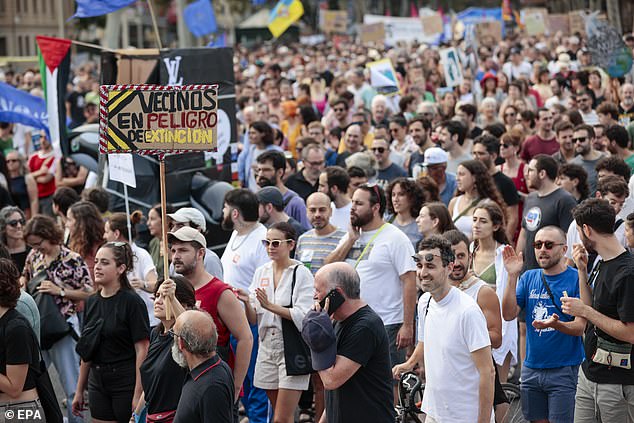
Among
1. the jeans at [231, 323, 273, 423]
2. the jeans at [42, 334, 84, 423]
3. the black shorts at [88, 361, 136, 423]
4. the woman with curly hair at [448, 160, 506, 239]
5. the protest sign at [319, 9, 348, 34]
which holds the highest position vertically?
the protest sign at [319, 9, 348, 34]

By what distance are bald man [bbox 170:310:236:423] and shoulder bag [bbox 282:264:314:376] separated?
1.90 metres

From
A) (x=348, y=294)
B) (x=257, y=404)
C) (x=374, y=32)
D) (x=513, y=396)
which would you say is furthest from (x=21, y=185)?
(x=374, y=32)

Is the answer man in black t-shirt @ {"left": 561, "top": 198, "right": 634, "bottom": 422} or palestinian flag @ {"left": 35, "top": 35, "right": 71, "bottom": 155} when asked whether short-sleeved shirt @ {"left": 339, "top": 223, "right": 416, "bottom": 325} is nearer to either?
man in black t-shirt @ {"left": 561, "top": 198, "right": 634, "bottom": 422}

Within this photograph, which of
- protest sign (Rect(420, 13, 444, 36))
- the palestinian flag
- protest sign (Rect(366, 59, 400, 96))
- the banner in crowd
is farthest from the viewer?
protest sign (Rect(420, 13, 444, 36))

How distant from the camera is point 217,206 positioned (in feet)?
37.8

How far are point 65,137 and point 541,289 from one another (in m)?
6.62

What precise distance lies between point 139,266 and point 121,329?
154 centimetres

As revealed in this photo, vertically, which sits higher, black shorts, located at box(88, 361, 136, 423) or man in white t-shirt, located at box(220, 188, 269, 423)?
man in white t-shirt, located at box(220, 188, 269, 423)

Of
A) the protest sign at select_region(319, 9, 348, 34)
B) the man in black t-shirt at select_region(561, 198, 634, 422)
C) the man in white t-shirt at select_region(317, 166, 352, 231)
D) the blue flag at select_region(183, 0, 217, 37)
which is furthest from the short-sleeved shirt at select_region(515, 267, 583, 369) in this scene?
the protest sign at select_region(319, 9, 348, 34)

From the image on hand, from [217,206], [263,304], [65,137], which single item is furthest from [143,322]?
[65,137]

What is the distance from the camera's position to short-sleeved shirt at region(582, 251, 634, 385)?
6031 mm

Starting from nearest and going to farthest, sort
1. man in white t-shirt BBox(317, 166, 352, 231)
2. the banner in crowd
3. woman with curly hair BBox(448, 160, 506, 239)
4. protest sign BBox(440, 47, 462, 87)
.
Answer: man in white t-shirt BBox(317, 166, 352, 231), woman with curly hair BBox(448, 160, 506, 239), the banner in crowd, protest sign BBox(440, 47, 462, 87)

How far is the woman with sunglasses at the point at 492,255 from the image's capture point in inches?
307

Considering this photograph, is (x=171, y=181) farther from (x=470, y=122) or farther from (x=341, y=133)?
(x=470, y=122)
